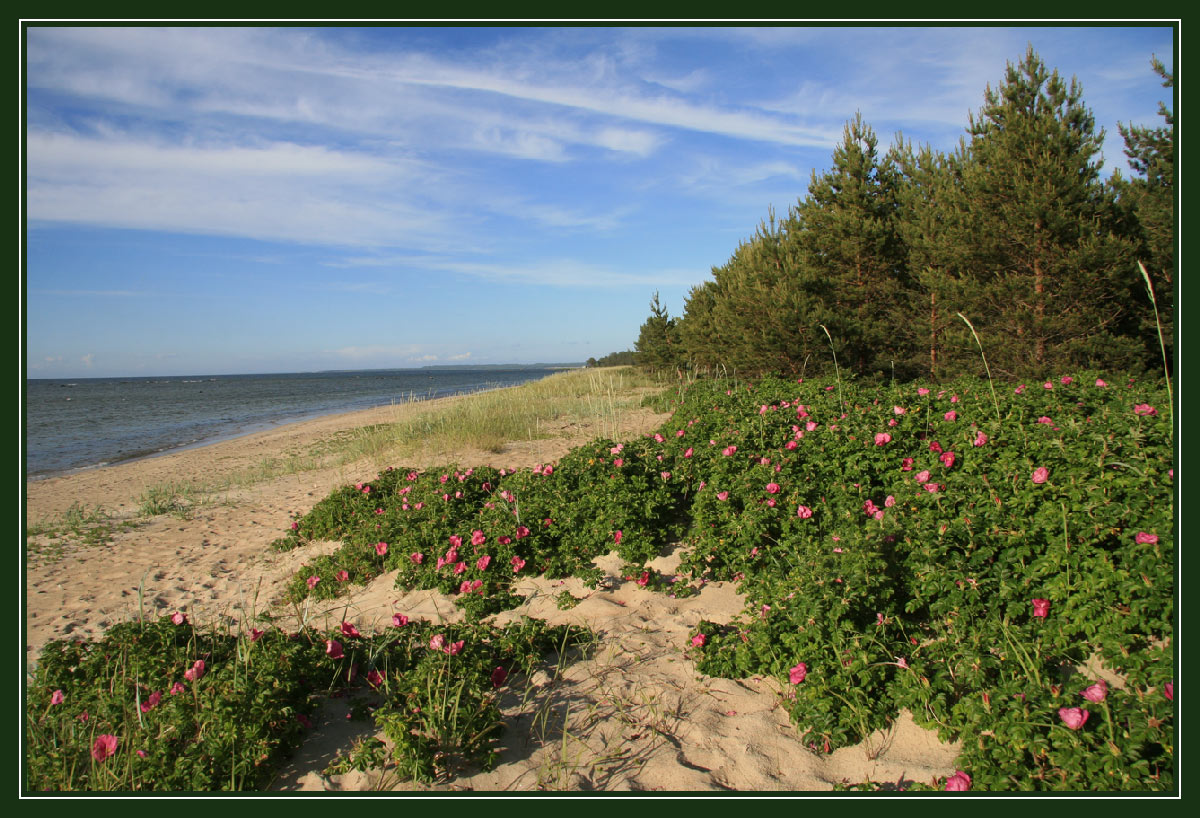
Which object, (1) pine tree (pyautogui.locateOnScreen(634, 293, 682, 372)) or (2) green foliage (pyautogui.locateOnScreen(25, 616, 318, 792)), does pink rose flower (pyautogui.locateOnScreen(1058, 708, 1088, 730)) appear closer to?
(2) green foliage (pyautogui.locateOnScreen(25, 616, 318, 792))

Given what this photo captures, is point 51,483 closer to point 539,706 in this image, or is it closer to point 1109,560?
point 539,706

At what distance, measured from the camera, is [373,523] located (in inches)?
191

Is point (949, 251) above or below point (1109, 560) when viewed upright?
above

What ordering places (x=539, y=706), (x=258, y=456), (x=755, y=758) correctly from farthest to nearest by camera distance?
(x=258, y=456) → (x=539, y=706) → (x=755, y=758)

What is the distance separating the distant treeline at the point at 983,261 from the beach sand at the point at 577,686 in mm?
5493

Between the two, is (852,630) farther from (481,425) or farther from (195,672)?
(481,425)

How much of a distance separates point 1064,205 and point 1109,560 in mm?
9201

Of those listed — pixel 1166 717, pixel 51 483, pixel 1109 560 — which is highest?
pixel 1109 560

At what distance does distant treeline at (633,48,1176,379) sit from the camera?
9078mm

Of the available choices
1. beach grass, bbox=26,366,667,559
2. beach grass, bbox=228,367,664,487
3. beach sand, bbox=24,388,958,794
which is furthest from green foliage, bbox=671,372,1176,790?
beach grass, bbox=228,367,664,487

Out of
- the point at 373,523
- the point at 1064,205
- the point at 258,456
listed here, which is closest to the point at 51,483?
the point at 258,456

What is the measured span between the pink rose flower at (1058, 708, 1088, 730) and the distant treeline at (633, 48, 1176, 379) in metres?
6.12

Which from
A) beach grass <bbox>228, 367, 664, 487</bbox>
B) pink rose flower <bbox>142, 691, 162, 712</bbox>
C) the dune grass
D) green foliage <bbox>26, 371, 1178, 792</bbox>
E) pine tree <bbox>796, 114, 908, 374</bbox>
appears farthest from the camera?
pine tree <bbox>796, 114, 908, 374</bbox>

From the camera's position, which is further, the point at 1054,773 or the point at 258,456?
the point at 258,456
